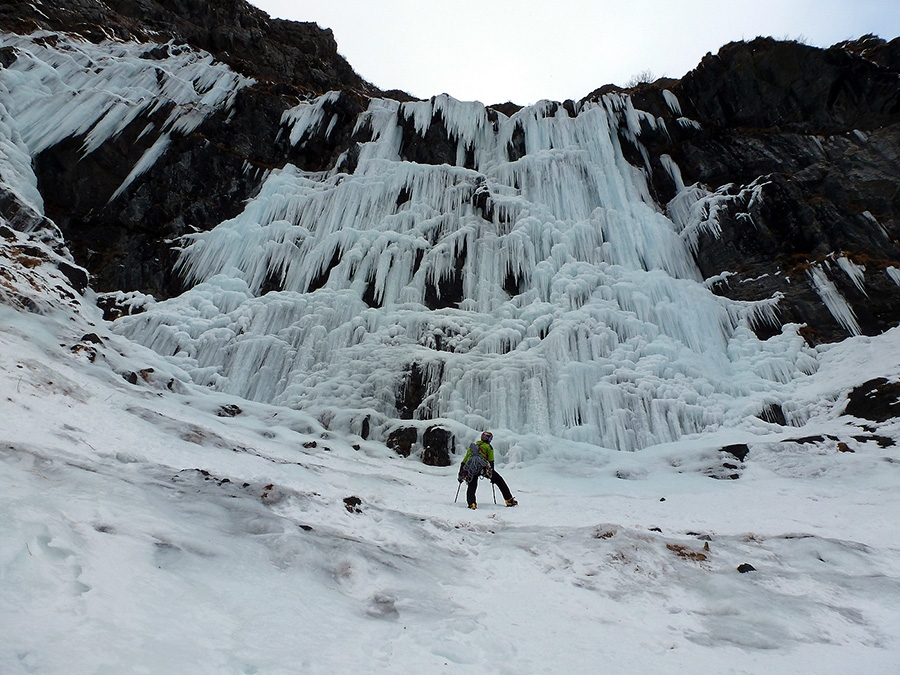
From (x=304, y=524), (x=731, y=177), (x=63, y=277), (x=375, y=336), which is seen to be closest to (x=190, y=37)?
(x=63, y=277)

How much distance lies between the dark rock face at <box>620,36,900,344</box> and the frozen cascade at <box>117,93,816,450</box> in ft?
3.37

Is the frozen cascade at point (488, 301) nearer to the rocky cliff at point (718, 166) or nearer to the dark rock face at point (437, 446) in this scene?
the dark rock face at point (437, 446)

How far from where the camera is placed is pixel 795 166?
705 inches

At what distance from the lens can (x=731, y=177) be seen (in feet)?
59.8

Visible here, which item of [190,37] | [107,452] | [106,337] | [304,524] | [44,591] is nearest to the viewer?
[44,591]

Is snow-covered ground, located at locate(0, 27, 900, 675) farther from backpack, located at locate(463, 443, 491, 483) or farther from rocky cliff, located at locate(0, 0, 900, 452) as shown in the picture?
backpack, located at locate(463, 443, 491, 483)

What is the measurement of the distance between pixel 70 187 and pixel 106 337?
9.12 m

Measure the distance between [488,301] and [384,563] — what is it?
11.1 metres

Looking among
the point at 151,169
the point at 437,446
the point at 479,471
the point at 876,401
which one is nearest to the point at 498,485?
the point at 479,471

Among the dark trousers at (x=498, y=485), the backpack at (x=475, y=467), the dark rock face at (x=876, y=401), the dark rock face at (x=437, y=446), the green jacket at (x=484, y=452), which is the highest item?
the dark rock face at (x=876, y=401)

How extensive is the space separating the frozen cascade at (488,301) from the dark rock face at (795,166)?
1027mm

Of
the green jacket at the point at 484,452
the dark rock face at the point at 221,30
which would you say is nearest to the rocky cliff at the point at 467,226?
the dark rock face at the point at 221,30

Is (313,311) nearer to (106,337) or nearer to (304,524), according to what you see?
(106,337)

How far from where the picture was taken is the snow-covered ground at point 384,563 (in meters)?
2.55
